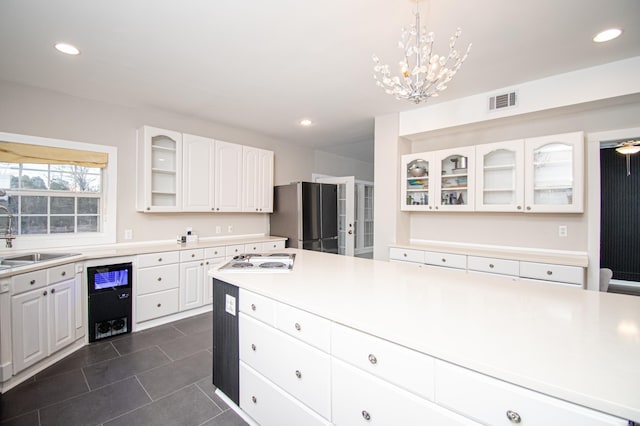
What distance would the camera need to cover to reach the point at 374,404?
107 centimetres

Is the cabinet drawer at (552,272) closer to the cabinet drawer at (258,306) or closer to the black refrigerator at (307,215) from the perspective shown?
the cabinet drawer at (258,306)

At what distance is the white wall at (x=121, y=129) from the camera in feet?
9.02

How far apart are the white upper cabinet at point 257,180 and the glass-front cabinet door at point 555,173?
344cm

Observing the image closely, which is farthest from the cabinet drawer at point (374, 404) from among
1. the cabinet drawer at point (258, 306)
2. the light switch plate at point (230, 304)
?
the light switch plate at point (230, 304)

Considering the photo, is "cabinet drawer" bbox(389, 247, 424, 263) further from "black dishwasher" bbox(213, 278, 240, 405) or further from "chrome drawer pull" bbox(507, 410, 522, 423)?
"chrome drawer pull" bbox(507, 410, 522, 423)

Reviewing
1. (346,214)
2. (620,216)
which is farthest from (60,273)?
(620,216)

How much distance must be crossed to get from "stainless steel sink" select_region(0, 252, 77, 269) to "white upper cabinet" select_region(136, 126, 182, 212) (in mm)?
911

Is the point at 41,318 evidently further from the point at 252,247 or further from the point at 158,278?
the point at 252,247

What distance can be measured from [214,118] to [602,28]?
13.1 feet

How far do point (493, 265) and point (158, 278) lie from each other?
11.9 feet

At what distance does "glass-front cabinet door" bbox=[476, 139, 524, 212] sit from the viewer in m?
2.89

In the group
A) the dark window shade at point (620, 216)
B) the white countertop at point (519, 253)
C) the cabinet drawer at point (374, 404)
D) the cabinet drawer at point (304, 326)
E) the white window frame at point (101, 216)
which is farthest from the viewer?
the dark window shade at point (620, 216)

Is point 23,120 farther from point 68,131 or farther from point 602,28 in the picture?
point 602,28

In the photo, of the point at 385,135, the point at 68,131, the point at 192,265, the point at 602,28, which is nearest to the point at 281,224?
the point at 192,265
